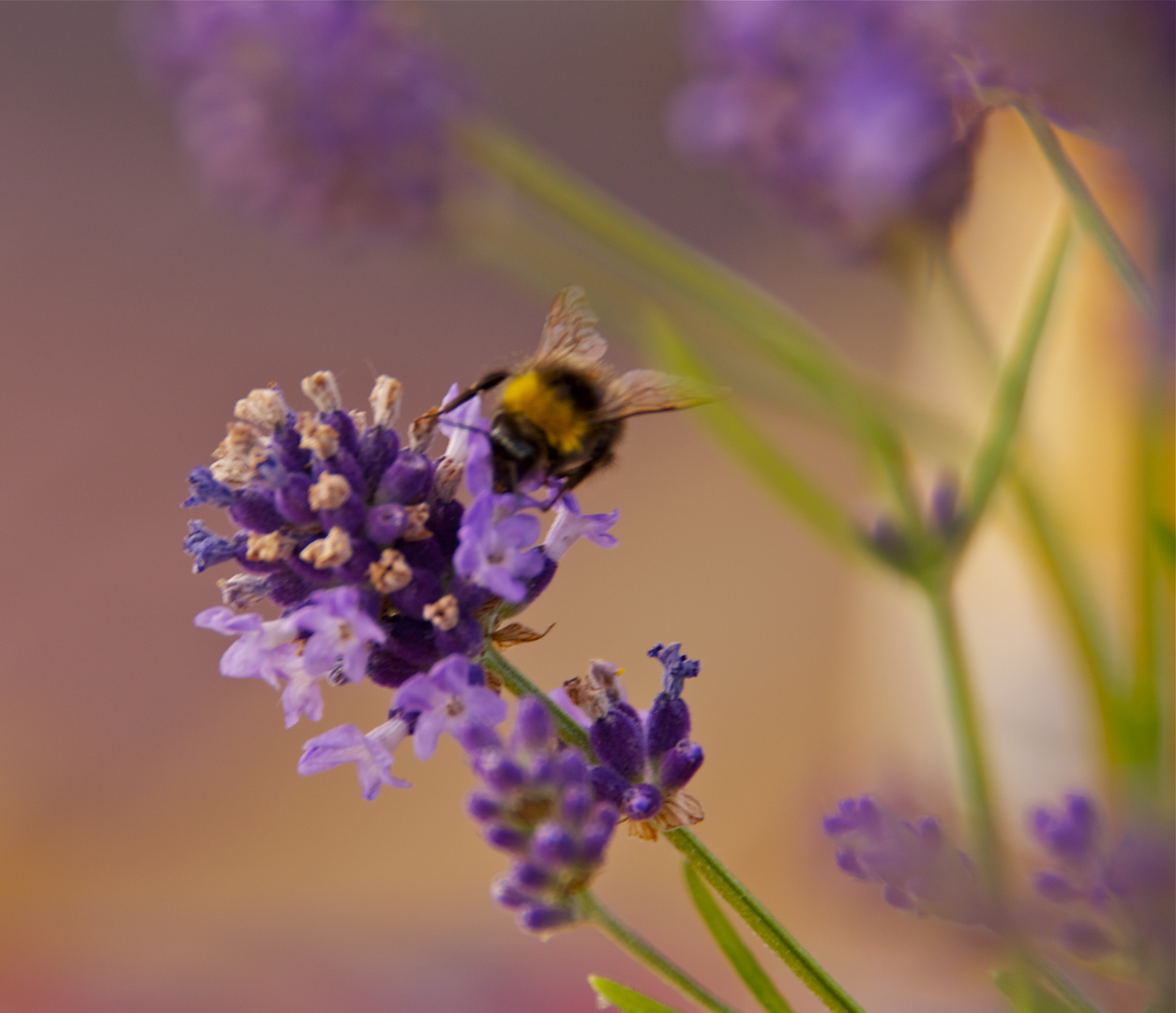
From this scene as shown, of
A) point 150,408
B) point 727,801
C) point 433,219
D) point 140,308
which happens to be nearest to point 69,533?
point 150,408

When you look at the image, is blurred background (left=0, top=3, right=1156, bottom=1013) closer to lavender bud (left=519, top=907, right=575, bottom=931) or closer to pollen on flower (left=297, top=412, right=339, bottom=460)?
lavender bud (left=519, top=907, right=575, bottom=931)

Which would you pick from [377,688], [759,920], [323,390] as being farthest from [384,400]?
[377,688]

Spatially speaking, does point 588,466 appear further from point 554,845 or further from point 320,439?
point 554,845

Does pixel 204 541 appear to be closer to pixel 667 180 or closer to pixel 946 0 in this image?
pixel 946 0

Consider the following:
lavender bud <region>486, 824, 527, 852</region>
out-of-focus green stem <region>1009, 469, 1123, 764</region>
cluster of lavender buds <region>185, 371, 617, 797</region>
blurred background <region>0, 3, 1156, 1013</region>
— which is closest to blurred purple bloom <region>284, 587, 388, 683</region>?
cluster of lavender buds <region>185, 371, 617, 797</region>

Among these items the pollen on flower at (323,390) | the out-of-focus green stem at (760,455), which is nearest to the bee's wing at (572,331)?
the out-of-focus green stem at (760,455)

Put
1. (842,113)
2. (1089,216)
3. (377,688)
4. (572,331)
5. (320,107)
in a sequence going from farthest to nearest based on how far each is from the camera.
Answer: (377,688), (320,107), (842,113), (572,331), (1089,216)
